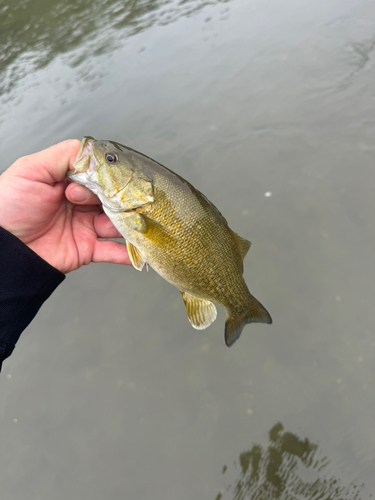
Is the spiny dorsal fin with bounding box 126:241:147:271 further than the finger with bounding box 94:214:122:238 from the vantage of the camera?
No

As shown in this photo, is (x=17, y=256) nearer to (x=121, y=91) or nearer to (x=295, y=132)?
(x=295, y=132)

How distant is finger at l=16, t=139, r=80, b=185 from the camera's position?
209cm

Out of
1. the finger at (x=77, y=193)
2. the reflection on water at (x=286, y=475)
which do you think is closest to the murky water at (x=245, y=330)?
the reflection on water at (x=286, y=475)

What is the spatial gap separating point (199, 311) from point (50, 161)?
4.91ft

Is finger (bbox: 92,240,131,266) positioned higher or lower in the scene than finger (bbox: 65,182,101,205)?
lower

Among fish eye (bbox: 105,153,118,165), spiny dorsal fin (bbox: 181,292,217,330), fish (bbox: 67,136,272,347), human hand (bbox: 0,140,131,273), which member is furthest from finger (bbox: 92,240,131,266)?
fish eye (bbox: 105,153,118,165)

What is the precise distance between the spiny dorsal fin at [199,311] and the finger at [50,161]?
126cm

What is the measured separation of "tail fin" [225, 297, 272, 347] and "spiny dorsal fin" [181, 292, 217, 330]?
0.46ft

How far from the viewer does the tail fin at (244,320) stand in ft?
7.22

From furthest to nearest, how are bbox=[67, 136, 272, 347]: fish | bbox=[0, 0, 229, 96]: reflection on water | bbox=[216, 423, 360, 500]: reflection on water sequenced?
1. bbox=[0, 0, 229, 96]: reflection on water
2. bbox=[216, 423, 360, 500]: reflection on water
3. bbox=[67, 136, 272, 347]: fish

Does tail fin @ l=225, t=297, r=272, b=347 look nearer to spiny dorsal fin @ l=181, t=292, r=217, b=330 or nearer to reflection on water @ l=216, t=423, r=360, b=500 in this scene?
spiny dorsal fin @ l=181, t=292, r=217, b=330

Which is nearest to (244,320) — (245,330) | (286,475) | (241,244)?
(241,244)

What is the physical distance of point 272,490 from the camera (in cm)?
268

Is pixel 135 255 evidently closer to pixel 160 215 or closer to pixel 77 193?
pixel 160 215
